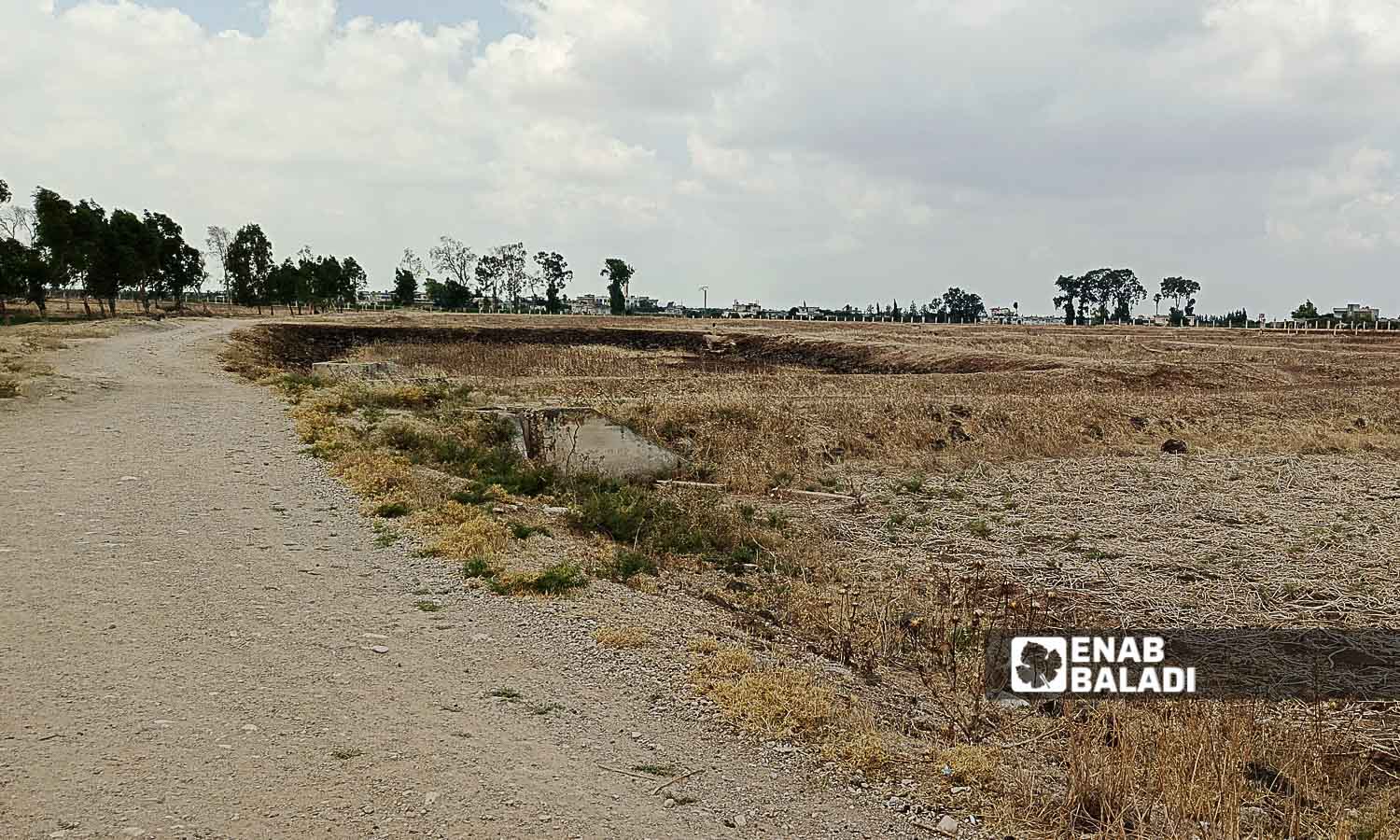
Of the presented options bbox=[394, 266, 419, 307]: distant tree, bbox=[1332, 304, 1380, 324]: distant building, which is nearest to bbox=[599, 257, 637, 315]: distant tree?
bbox=[394, 266, 419, 307]: distant tree

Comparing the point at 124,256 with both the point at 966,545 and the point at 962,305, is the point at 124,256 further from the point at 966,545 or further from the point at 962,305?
the point at 962,305

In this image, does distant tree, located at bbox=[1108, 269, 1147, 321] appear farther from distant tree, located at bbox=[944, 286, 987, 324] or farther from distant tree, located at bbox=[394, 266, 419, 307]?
distant tree, located at bbox=[394, 266, 419, 307]

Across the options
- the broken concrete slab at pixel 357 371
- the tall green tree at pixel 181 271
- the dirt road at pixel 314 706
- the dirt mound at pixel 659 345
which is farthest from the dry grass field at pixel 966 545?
the tall green tree at pixel 181 271

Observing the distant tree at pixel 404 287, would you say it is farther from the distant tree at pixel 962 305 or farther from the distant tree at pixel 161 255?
the distant tree at pixel 962 305

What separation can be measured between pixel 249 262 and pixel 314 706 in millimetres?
99303

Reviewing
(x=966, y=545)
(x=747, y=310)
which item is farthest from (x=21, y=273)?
(x=747, y=310)

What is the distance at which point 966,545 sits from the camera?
1329 centimetres

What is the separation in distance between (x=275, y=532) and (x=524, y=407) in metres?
11.6

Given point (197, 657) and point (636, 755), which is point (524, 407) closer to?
point (197, 657)

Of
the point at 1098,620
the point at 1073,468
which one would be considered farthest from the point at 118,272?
the point at 1098,620

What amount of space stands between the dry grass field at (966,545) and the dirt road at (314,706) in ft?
2.13

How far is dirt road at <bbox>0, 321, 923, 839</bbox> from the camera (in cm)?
484

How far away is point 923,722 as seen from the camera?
6672 mm

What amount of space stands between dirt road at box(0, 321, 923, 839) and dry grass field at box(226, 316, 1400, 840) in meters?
0.65
